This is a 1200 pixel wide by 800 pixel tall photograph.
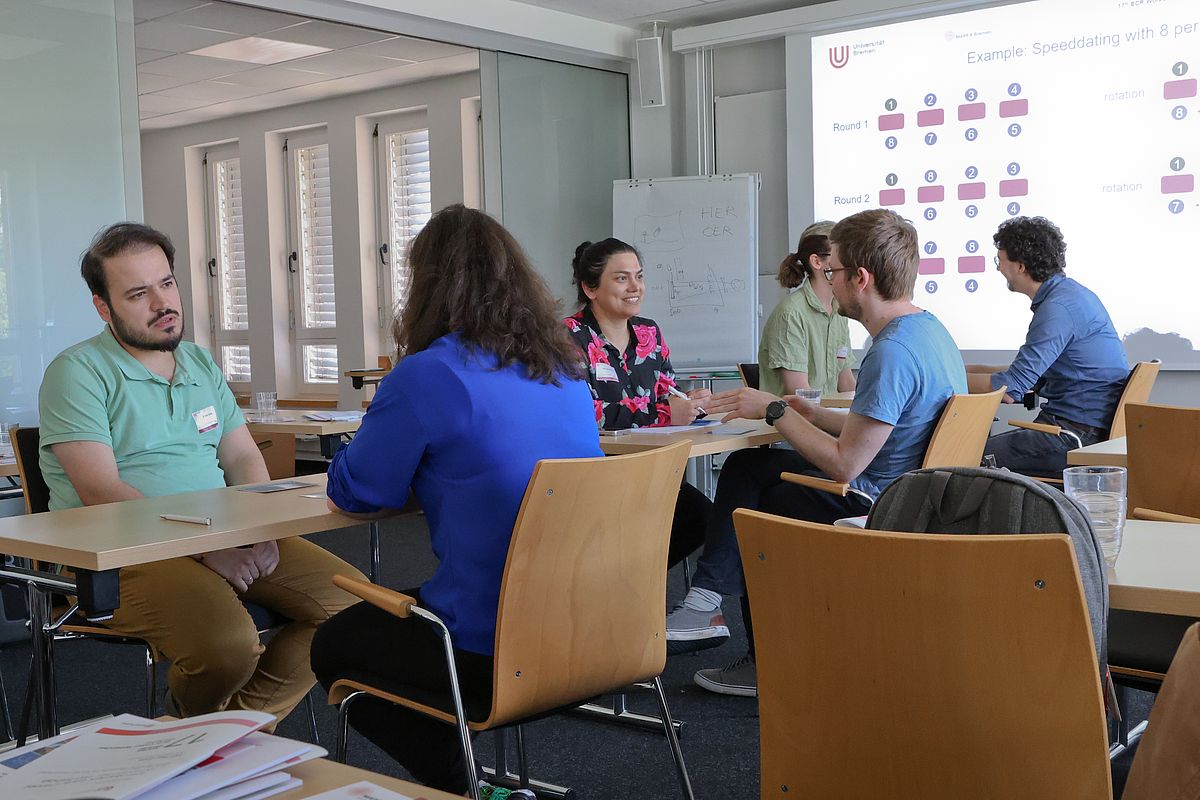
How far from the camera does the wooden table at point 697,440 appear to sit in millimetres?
3197

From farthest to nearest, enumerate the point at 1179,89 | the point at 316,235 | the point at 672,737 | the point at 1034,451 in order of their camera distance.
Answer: the point at 316,235 → the point at 1179,89 → the point at 1034,451 → the point at 672,737

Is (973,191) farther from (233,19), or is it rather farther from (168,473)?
(168,473)

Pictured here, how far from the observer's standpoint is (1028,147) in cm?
611

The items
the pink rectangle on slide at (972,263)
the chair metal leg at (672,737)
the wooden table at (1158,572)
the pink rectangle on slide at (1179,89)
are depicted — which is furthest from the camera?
the pink rectangle on slide at (972,263)

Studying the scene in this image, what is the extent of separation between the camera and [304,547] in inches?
107

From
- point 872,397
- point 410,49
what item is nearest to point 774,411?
point 872,397

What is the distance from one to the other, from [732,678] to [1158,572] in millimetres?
1934

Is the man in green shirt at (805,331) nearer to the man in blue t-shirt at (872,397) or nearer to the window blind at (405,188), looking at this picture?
the man in blue t-shirt at (872,397)

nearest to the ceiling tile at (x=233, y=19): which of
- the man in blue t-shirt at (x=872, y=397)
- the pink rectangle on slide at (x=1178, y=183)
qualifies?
the man in blue t-shirt at (x=872, y=397)

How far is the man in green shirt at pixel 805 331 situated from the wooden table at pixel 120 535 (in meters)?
2.48

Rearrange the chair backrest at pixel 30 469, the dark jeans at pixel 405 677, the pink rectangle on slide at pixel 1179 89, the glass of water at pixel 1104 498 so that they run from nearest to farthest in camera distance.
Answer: the glass of water at pixel 1104 498
the dark jeans at pixel 405 677
the chair backrest at pixel 30 469
the pink rectangle on slide at pixel 1179 89

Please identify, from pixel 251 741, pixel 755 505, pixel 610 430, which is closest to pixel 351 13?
pixel 610 430

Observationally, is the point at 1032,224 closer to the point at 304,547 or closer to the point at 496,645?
the point at 304,547

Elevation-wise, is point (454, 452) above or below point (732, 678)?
above
